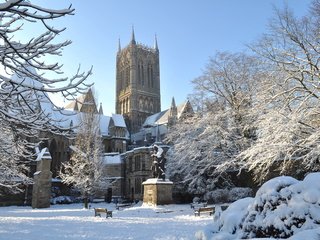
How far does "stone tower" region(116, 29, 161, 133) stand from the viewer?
82931 mm

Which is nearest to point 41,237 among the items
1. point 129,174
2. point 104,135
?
point 129,174

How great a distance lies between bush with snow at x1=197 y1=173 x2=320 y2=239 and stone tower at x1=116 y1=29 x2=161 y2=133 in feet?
242

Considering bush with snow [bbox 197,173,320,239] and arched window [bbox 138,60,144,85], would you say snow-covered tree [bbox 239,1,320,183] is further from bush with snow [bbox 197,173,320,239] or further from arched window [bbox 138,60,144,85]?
arched window [bbox 138,60,144,85]

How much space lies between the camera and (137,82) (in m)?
85.5

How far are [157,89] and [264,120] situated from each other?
2878 inches

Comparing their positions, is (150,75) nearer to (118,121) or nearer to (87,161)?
(118,121)

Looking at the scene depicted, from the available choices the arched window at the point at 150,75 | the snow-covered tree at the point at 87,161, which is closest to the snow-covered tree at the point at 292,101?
the snow-covered tree at the point at 87,161

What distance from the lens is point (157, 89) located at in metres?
88.7

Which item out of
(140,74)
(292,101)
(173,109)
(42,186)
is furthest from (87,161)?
(140,74)

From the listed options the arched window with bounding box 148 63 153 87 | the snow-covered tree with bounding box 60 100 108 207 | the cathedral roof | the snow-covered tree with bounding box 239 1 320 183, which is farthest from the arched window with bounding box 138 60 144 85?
the snow-covered tree with bounding box 239 1 320 183

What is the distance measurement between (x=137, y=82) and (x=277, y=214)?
81.0m

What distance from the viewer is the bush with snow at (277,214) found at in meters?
5.28

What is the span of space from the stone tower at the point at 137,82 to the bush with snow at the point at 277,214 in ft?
242

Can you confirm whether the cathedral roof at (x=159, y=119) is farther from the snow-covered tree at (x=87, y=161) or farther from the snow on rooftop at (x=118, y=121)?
the snow-covered tree at (x=87, y=161)
